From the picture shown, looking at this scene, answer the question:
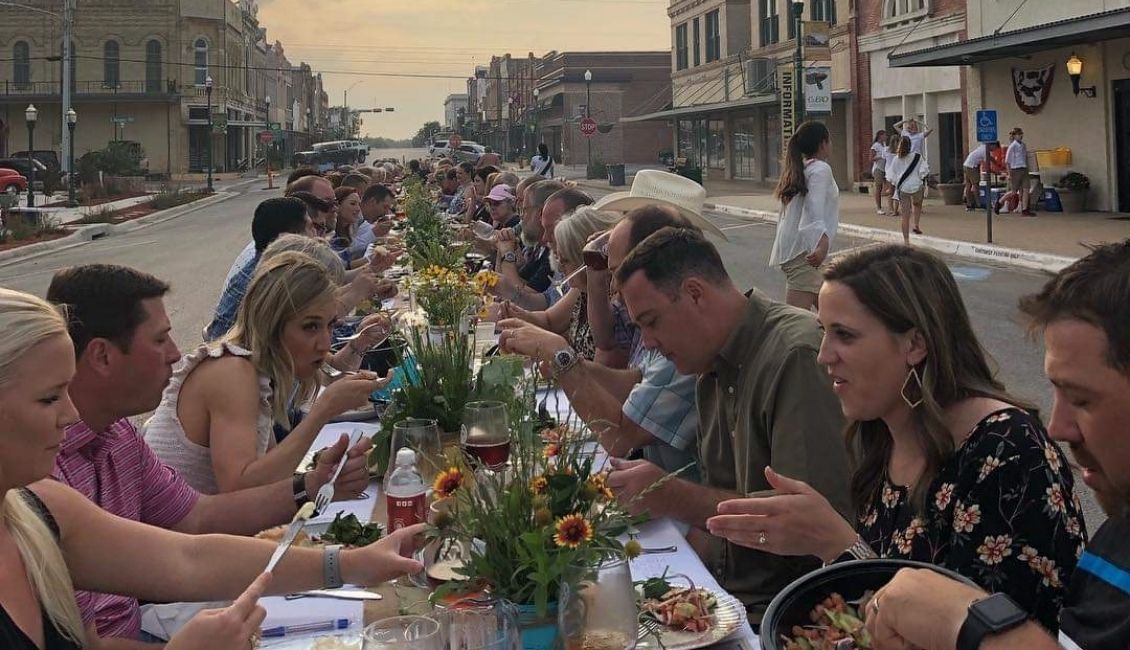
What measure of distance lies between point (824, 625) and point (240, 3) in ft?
287

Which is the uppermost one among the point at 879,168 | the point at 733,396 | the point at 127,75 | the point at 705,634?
the point at 127,75

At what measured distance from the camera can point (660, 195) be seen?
712 cm

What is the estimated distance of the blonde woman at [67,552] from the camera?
6.54 ft

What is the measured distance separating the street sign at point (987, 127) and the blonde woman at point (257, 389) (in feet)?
50.2

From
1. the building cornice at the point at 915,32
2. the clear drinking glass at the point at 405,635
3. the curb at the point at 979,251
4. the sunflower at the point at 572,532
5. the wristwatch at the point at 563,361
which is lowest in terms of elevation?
the clear drinking glass at the point at 405,635

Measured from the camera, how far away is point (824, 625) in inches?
71.2

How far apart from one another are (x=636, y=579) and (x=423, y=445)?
2.58 ft

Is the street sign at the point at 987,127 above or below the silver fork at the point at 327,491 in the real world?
above

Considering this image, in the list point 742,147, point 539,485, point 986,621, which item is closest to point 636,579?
point 539,485

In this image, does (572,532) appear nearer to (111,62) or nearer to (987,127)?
(987,127)

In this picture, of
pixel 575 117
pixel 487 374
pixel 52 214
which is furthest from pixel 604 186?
pixel 487 374

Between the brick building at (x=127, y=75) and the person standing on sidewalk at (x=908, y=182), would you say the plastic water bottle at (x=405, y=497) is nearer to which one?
the person standing on sidewalk at (x=908, y=182)

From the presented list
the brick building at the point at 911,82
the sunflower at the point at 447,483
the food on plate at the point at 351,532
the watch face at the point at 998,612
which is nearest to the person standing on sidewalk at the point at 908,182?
the brick building at the point at 911,82

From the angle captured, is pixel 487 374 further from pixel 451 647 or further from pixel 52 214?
pixel 52 214
